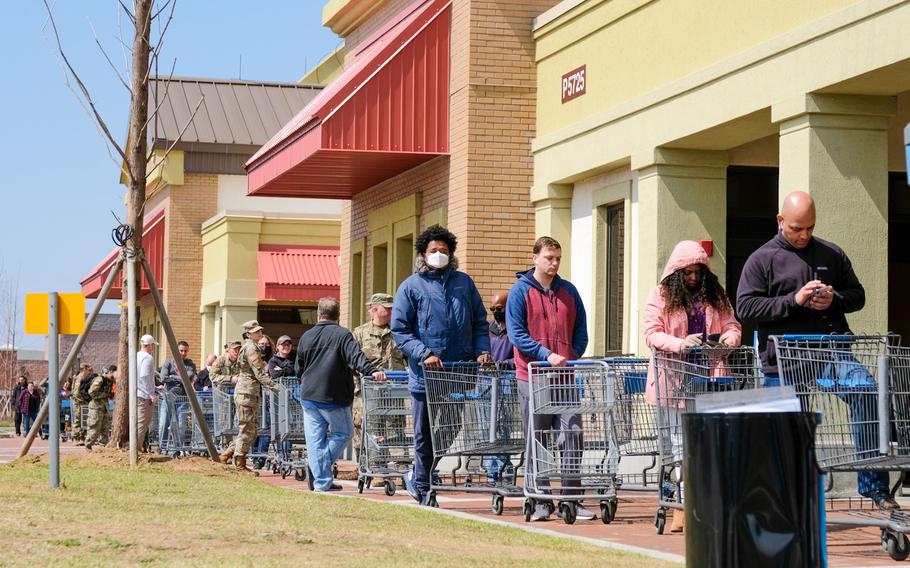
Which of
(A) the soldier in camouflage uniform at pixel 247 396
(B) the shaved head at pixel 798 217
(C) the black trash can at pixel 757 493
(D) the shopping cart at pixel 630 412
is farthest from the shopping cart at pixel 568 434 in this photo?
(A) the soldier in camouflage uniform at pixel 247 396

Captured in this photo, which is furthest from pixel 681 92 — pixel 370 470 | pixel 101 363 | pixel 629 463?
pixel 101 363

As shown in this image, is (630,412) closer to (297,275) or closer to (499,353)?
(499,353)

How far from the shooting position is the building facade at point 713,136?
13.6 m


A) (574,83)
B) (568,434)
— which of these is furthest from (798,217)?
(574,83)

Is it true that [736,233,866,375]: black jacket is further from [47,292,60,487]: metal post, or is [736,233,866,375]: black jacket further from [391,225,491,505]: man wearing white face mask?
[47,292,60,487]: metal post

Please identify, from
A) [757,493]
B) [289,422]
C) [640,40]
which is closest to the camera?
[757,493]

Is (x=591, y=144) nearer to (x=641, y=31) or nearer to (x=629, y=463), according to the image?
(x=641, y=31)

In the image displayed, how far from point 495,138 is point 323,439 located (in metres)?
6.61

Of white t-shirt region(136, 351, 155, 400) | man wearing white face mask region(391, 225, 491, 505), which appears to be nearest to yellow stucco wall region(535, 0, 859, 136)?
man wearing white face mask region(391, 225, 491, 505)

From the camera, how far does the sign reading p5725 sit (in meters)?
18.7

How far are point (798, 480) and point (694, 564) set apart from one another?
0.54 m

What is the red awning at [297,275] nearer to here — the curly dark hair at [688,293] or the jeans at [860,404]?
the curly dark hair at [688,293]

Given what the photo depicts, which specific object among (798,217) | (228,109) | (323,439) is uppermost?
(228,109)

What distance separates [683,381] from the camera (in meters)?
9.99
